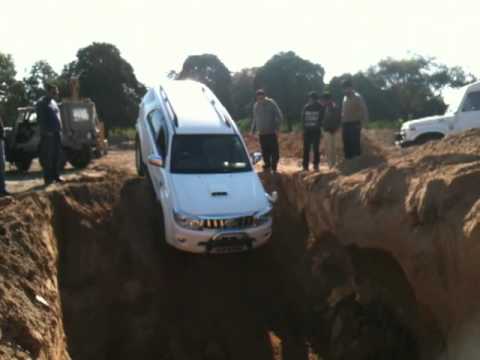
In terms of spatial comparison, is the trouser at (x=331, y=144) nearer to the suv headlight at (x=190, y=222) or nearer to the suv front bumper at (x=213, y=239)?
the suv front bumper at (x=213, y=239)

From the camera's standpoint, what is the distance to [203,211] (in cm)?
773

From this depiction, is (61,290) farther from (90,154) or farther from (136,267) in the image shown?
(90,154)

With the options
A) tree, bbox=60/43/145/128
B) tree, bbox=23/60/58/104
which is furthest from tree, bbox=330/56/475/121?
tree, bbox=23/60/58/104

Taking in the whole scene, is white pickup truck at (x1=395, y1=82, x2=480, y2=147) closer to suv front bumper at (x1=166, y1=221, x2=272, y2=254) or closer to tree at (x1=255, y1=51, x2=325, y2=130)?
suv front bumper at (x1=166, y1=221, x2=272, y2=254)

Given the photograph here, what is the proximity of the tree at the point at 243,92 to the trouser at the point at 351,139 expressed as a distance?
1350 inches

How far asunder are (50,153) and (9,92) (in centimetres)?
4329

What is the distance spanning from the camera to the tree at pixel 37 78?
162ft

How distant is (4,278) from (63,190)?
3338 millimetres

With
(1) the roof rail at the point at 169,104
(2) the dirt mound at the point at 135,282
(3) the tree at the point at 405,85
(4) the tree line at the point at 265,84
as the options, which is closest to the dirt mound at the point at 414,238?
(2) the dirt mound at the point at 135,282

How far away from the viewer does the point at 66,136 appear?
57.1 ft

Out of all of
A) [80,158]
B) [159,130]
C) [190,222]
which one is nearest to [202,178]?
[190,222]

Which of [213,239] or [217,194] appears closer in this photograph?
[213,239]

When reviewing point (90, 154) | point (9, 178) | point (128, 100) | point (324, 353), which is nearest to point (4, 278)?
point (324, 353)

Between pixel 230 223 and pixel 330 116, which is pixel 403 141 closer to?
pixel 330 116
